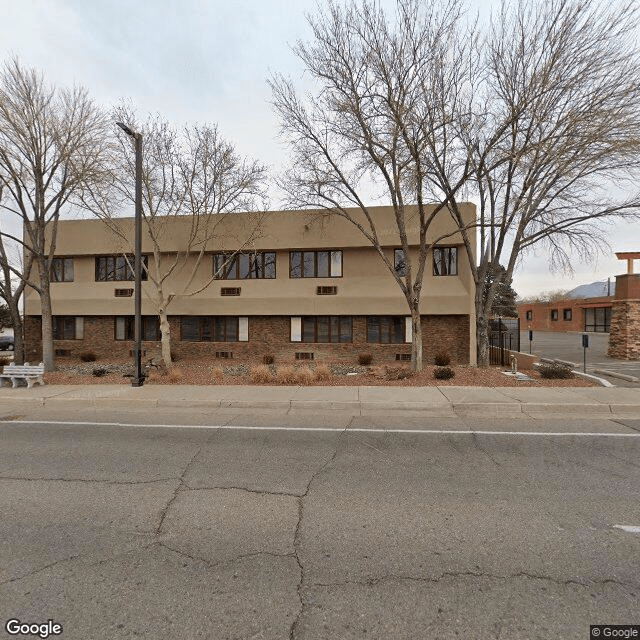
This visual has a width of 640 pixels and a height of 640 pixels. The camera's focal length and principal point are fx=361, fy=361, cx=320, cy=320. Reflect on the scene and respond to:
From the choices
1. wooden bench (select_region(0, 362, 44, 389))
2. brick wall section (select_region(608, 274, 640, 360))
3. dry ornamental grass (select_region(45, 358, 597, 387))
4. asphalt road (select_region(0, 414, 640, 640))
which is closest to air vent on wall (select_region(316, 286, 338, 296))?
dry ornamental grass (select_region(45, 358, 597, 387))

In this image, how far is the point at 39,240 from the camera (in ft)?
47.6

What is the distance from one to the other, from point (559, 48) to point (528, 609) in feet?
44.9

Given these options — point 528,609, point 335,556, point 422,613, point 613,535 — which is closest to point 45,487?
point 335,556

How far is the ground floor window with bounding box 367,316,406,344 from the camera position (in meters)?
17.5

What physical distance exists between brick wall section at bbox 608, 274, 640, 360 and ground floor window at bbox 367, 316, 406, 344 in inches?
420

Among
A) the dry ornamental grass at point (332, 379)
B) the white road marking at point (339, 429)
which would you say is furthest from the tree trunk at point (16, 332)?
the white road marking at point (339, 429)

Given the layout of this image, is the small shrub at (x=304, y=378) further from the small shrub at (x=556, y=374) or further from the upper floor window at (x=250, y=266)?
the upper floor window at (x=250, y=266)

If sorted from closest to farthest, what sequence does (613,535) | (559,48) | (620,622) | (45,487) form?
1. (620,622)
2. (613,535)
3. (45,487)
4. (559,48)

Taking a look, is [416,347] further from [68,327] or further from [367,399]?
[68,327]

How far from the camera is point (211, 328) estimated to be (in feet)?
61.9

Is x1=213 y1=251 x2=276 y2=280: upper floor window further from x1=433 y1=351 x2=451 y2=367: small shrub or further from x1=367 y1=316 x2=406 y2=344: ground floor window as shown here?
x1=433 y1=351 x2=451 y2=367: small shrub

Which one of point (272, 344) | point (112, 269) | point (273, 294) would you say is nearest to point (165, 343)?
point (272, 344)

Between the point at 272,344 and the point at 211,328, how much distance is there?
341 cm

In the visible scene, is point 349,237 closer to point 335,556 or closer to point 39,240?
point 39,240
